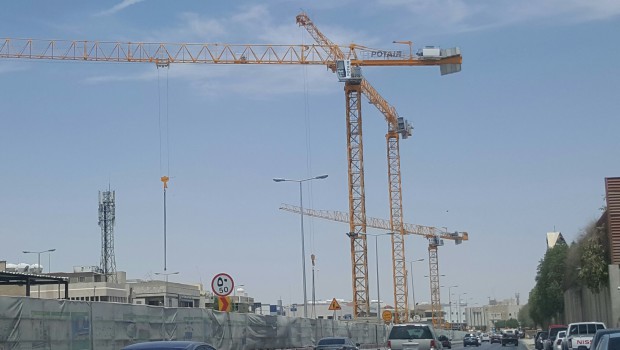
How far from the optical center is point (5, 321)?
23.5 metres

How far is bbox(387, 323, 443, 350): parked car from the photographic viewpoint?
32750 mm

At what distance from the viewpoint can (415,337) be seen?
33.1m

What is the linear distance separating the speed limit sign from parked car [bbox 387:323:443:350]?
9.63m

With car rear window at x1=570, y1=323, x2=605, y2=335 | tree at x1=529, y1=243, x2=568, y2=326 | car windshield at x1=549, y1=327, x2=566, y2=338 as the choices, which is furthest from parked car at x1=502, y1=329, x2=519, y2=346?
car rear window at x1=570, y1=323, x2=605, y2=335

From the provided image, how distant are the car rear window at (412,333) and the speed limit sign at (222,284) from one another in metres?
9.87

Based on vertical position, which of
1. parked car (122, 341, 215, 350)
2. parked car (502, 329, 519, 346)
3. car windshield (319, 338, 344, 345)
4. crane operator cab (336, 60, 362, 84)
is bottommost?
parked car (502, 329, 519, 346)

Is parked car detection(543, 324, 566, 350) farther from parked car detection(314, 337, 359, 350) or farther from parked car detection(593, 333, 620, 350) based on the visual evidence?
parked car detection(593, 333, 620, 350)

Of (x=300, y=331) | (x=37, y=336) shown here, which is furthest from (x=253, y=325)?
(x=37, y=336)

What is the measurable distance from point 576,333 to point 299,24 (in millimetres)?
71795

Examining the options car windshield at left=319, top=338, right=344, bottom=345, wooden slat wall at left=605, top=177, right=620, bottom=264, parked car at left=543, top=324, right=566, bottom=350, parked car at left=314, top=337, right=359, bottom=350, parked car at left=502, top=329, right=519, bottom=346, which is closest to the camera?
parked car at left=314, top=337, right=359, bottom=350

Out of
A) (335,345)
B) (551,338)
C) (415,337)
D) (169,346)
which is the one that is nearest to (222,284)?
(169,346)

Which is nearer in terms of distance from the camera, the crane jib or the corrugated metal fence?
the corrugated metal fence

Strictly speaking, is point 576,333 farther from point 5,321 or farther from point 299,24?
point 299,24

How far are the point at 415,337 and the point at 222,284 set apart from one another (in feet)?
33.1
